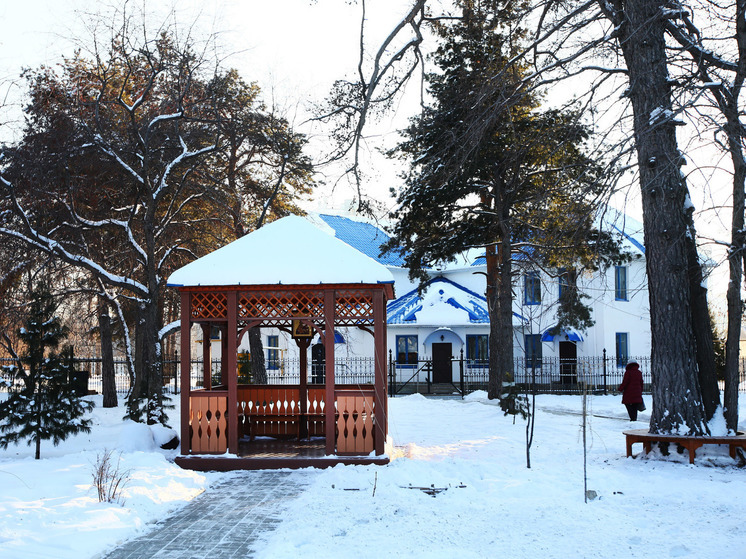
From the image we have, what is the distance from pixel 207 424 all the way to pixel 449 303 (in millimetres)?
24331

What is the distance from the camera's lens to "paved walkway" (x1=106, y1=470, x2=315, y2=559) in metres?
6.80

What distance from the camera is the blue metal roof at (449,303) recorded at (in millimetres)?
34281

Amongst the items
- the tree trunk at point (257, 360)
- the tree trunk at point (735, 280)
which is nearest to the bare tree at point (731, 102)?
the tree trunk at point (735, 280)

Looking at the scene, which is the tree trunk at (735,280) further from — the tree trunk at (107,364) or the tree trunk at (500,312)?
the tree trunk at (107,364)

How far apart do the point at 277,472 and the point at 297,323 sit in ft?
12.7

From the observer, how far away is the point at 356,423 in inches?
475

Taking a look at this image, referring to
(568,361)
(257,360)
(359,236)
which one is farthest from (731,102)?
(359,236)

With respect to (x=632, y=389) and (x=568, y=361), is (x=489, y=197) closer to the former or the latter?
(x=632, y=389)

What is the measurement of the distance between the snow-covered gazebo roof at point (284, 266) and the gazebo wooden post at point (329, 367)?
0.39 metres

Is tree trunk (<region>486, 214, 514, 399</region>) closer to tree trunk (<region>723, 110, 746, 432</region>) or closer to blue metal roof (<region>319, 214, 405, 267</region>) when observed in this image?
tree trunk (<region>723, 110, 746, 432</region>)

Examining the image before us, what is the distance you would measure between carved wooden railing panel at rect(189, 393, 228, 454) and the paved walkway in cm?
132

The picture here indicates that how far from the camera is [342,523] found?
7.79 metres

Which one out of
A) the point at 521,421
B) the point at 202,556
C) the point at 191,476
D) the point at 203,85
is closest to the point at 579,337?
the point at 521,421

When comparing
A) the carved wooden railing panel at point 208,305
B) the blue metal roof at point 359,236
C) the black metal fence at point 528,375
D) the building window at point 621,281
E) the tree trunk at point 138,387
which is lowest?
the black metal fence at point 528,375
